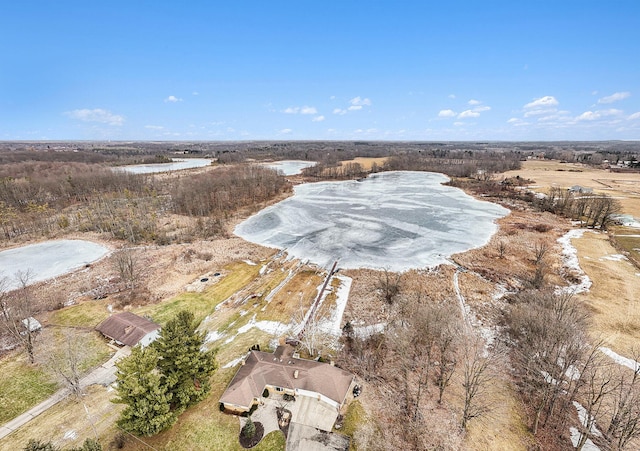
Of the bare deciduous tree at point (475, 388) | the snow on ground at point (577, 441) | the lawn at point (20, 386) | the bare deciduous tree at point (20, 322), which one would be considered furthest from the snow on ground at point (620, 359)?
the bare deciduous tree at point (20, 322)

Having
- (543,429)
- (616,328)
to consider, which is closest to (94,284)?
(543,429)

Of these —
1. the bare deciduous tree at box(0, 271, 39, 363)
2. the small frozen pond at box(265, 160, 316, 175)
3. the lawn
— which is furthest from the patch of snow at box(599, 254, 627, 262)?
the small frozen pond at box(265, 160, 316, 175)

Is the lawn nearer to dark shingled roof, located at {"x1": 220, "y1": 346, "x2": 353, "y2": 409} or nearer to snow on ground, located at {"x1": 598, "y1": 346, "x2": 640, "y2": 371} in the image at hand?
dark shingled roof, located at {"x1": 220, "y1": 346, "x2": 353, "y2": 409}

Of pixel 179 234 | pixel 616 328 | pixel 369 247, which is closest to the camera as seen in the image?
pixel 616 328

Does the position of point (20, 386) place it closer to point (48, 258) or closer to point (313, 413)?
point (313, 413)

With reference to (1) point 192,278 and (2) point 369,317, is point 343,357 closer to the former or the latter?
(2) point 369,317

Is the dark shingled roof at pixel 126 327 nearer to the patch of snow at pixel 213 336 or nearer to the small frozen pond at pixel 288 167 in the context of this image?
the patch of snow at pixel 213 336

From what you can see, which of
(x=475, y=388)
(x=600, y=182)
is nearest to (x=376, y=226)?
(x=475, y=388)
